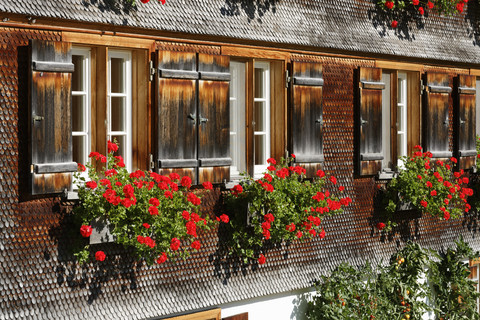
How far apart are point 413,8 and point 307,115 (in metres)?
2.70

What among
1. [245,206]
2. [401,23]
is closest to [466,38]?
[401,23]

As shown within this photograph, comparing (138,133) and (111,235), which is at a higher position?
(138,133)

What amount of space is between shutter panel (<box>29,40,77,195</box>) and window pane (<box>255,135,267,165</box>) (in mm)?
2449

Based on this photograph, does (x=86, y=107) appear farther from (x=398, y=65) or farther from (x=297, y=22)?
(x=398, y=65)

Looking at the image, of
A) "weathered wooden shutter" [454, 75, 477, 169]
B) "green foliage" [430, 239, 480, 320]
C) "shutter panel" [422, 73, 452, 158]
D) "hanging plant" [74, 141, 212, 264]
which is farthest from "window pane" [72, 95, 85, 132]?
"weathered wooden shutter" [454, 75, 477, 169]

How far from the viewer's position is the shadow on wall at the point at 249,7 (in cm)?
876

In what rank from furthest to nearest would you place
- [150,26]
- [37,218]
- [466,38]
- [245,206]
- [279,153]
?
[466,38]
[279,153]
[245,206]
[150,26]
[37,218]

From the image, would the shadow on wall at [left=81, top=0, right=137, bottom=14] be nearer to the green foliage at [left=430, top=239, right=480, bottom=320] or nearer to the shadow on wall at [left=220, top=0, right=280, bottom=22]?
the shadow on wall at [left=220, top=0, right=280, bottom=22]

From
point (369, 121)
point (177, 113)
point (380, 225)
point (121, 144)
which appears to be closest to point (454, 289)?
point (380, 225)

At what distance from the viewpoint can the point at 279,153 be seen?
9242 millimetres

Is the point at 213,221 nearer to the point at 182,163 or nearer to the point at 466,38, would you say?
the point at 182,163

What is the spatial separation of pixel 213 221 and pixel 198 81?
4.03 ft

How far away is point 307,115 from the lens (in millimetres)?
9414

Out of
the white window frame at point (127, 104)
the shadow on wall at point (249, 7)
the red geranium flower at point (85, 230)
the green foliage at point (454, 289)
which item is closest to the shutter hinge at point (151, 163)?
the white window frame at point (127, 104)
